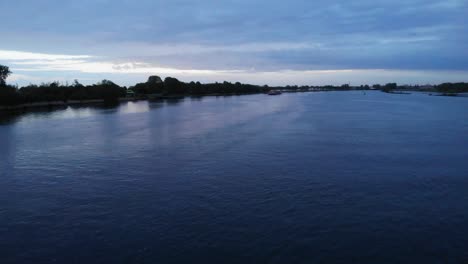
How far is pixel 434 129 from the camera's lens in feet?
123

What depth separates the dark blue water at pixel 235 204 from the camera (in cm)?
1048

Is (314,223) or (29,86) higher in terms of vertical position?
(29,86)

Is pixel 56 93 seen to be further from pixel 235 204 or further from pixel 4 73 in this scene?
pixel 235 204

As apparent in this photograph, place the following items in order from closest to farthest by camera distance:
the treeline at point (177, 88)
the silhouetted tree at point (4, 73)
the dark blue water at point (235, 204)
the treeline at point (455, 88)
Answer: the dark blue water at point (235, 204) < the silhouetted tree at point (4, 73) < the treeline at point (177, 88) < the treeline at point (455, 88)

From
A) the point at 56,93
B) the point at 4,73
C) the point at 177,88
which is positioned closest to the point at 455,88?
the point at 177,88

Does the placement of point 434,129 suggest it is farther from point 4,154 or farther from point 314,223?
point 4,154

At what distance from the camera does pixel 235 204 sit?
1388 cm

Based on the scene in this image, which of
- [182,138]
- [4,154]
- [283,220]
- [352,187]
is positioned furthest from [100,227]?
[182,138]

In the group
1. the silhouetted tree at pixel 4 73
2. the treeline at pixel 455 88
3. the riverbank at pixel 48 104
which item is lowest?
the riverbank at pixel 48 104

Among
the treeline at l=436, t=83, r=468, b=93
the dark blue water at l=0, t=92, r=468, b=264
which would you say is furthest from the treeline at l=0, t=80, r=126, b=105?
the treeline at l=436, t=83, r=468, b=93

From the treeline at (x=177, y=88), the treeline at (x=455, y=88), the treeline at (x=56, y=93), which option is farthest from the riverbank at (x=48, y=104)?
the treeline at (x=455, y=88)

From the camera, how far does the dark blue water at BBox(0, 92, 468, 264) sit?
10.5 meters

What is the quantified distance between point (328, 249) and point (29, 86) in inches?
4062

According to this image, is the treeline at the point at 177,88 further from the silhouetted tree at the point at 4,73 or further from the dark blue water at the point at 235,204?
the dark blue water at the point at 235,204
